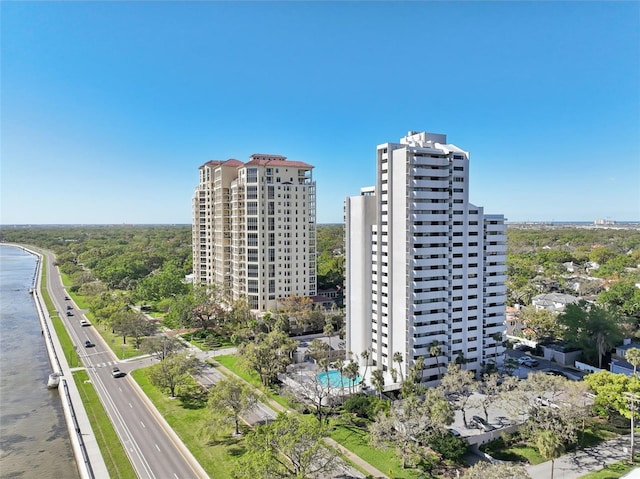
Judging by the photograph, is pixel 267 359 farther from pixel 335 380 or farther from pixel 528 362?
pixel 528 362

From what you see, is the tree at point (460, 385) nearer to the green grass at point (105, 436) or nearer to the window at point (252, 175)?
the green grass at point (105, 436)

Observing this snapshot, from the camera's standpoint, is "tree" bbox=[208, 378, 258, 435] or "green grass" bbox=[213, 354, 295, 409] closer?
"tree" bbox=[208, 378, 258, 435]

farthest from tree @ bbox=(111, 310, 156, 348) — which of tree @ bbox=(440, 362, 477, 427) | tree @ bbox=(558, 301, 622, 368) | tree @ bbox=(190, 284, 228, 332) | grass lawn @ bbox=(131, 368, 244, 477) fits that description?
tree @ bbox=(558, 301, 622, 368)

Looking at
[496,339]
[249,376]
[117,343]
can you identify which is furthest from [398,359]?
[117,343]

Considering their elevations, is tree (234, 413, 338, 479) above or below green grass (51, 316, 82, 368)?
above

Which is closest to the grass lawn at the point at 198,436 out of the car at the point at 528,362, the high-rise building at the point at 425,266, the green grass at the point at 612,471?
the high-rise building at the point at 425,266

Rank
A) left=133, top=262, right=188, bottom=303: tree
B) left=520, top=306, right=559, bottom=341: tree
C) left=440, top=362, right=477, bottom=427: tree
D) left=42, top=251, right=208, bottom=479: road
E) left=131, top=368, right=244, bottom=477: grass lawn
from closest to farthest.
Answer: left=131, top=368, right=244, bottom=477: grass lawn
left=42, top=251, right=208, bottom=479: road
left=440, top=362, right=477, bottom=427: tree
left=520, top=306, right=559, bottom=341: tree
left=133, top=262, right=188, bottom=303: tree

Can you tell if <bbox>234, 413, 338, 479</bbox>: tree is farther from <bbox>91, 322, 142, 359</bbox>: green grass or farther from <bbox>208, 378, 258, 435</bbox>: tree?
<bbox>91, 322, 142, 359</bbox>: green grass
